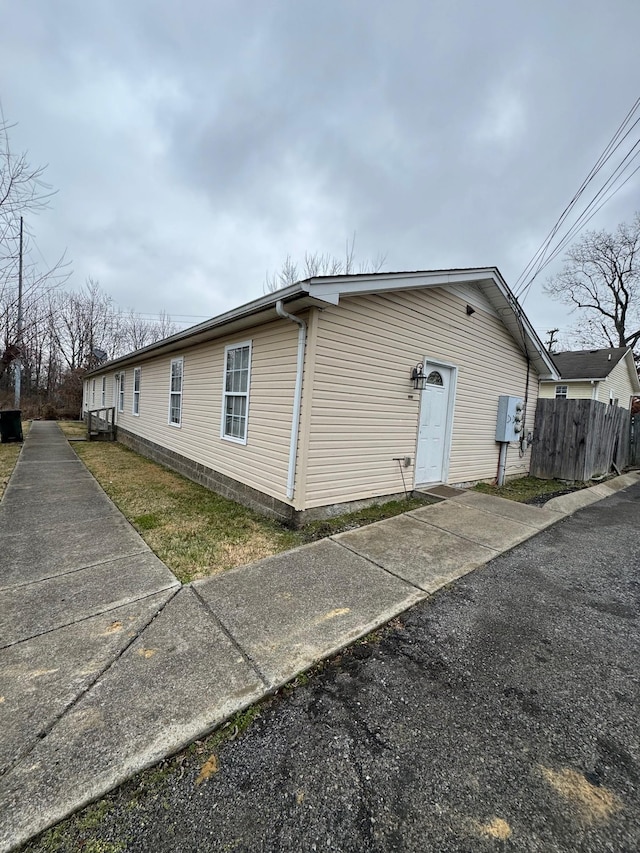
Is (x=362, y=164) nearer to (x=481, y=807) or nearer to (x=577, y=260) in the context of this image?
(x=481, y=807)

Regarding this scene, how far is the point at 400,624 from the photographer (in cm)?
264

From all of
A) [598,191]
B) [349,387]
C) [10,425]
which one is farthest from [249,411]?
[10,425]

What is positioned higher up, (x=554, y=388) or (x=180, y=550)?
(x=554, y=388)

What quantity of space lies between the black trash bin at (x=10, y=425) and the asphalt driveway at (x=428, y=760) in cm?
1367

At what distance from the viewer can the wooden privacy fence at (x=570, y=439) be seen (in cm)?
820

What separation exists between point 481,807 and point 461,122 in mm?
11807

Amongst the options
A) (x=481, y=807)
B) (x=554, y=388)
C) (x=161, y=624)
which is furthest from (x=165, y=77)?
(x=554, y=388)

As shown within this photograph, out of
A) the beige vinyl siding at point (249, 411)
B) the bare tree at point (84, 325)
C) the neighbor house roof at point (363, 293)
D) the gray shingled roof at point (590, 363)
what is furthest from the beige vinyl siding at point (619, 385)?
the bare tree at point (84, 325)

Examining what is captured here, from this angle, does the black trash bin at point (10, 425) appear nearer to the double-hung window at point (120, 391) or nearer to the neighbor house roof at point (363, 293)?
the double-hung window at point (120, 391)

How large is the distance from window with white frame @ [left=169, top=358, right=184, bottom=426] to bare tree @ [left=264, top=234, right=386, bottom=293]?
805cm

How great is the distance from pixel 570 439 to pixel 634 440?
5.57 m

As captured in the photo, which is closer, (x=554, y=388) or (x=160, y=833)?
(x=160, y=833)

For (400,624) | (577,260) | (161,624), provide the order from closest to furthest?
(161,624) → (400,624) → (577,260)

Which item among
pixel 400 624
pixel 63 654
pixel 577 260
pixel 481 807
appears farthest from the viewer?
pixel 577 260
